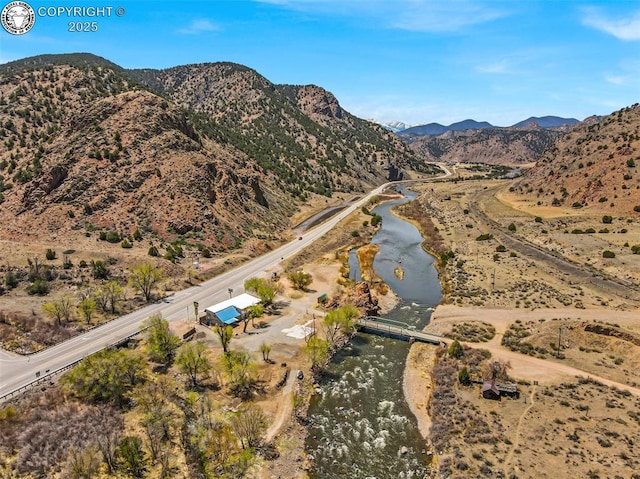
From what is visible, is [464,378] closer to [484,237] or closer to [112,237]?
[484,237]

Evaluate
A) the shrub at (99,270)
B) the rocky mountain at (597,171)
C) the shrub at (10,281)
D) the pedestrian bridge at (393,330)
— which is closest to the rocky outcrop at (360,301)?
the pedestrian bridge at (393,330)

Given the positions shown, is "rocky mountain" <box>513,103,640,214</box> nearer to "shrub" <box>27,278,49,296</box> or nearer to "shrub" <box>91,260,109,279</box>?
"shrub" <box>91,260,109,279</box>

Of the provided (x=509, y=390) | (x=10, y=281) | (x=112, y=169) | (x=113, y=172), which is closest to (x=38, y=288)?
(x=10, y=281)

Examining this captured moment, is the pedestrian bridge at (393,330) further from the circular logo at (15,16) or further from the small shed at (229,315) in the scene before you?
the circular logo at (15,16)

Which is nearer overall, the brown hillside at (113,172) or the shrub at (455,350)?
the shrub at (455,350)

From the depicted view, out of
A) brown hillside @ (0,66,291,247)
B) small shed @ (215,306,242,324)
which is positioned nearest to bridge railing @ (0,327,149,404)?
small shed @ (215,306,242,324)
